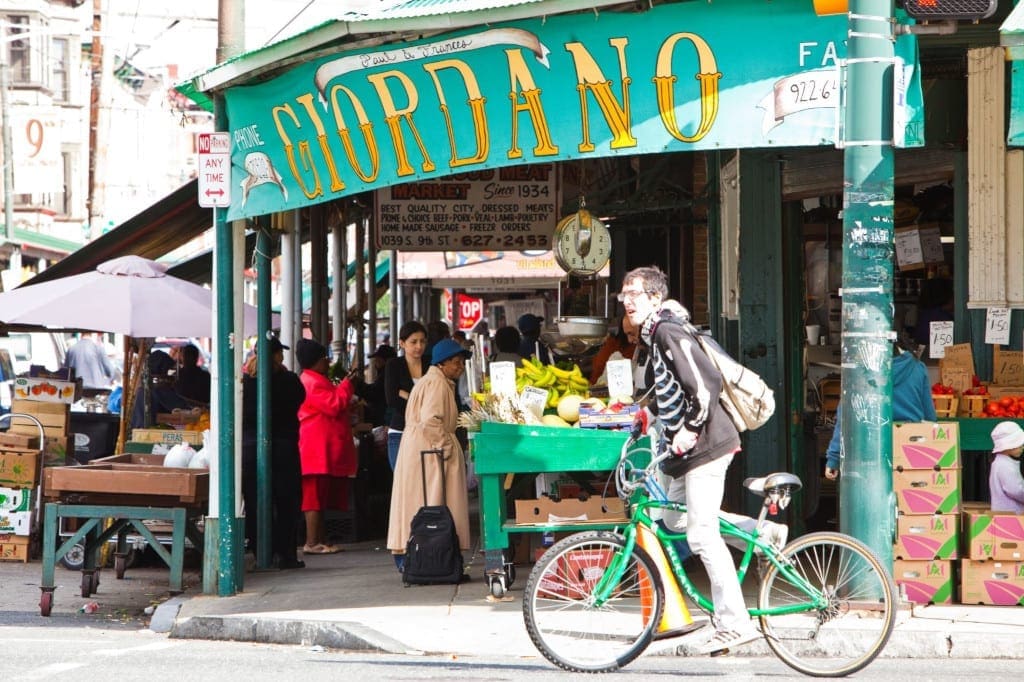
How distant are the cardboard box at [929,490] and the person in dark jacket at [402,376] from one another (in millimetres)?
3879

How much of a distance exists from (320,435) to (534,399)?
3618mm

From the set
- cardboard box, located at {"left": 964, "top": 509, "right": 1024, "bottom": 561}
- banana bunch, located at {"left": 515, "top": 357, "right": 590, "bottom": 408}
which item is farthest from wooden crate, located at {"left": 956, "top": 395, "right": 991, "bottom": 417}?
banana bunch, located at {"left": 515, "top": 357, "right": 590, "bottom": 408}

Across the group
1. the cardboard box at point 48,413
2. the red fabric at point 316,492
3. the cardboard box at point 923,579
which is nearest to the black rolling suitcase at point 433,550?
the red fabric at point 316,492

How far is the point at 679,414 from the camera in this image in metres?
7.19

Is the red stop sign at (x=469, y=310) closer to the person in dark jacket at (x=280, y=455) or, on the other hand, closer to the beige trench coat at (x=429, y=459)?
the person in dark jacket at (x=280, y=455)

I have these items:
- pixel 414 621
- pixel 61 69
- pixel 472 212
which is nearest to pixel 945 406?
pixel 414 621

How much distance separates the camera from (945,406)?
980cm

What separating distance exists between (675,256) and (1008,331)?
556 cm

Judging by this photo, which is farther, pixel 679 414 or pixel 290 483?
pixel 290 483

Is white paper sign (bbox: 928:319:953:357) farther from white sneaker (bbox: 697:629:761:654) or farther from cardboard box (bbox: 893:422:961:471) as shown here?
white sneaker (bbox: 697:629:761:654)

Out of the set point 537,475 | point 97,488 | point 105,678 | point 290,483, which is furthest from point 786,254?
point 105,678

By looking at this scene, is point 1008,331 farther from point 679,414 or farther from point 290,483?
point 290,483

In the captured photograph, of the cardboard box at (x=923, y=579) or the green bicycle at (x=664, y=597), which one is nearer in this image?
the green bicycle at (x=664, y=597)

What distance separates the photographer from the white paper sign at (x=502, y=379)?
956cm
